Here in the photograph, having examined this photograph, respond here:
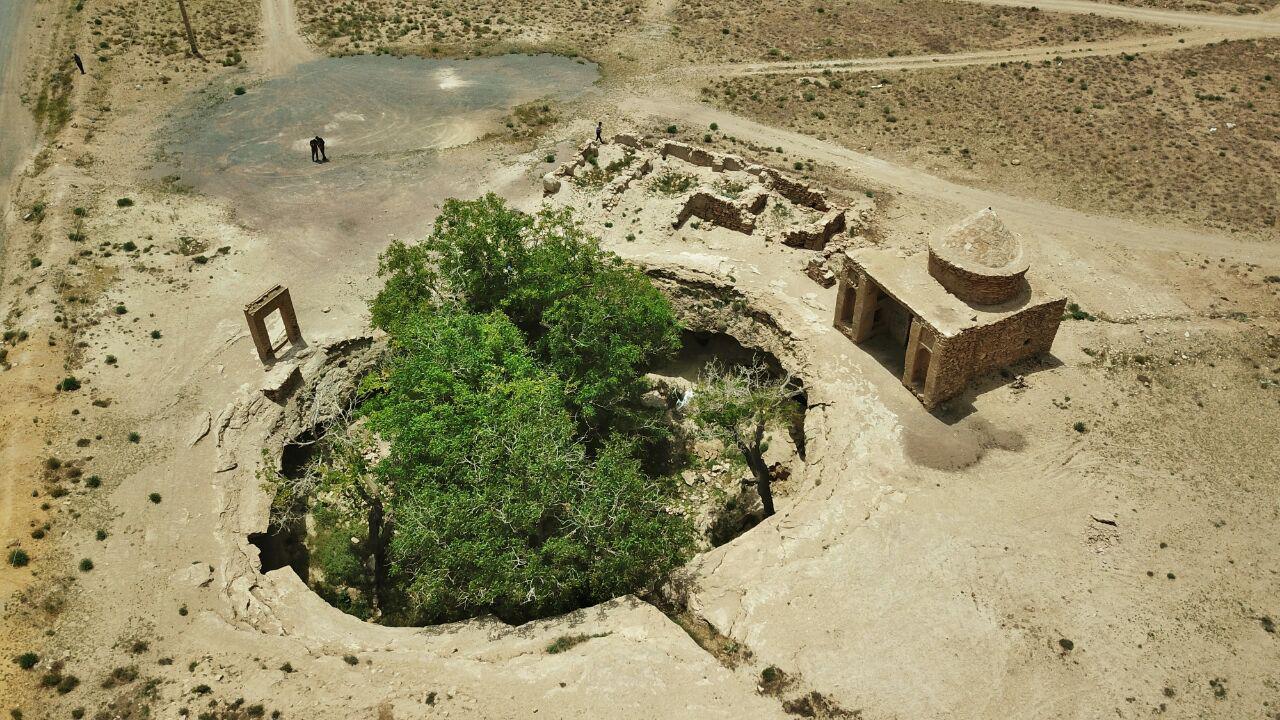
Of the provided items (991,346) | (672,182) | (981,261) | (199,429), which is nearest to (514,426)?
(199,429)

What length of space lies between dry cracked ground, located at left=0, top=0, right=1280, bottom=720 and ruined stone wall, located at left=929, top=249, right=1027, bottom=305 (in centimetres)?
351

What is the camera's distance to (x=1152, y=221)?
45.5 meters

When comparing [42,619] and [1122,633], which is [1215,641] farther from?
[42,619]

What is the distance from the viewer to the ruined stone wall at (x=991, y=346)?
3145cm

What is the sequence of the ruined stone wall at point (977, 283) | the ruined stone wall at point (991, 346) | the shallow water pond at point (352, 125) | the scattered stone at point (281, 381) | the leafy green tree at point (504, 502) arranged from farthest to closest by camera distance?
the shallow water pond at point (352, 125) < the scattered stone at point (281, 381) < the ruined stone wall at point (977, 283) < the ruined stone wall at point (991, 346) < the leafy green tree at point (504, 502)

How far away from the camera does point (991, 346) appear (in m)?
32.9

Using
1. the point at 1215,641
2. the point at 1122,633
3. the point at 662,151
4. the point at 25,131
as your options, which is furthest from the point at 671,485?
the point at 25,131

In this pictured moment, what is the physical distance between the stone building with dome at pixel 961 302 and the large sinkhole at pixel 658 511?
197 inches

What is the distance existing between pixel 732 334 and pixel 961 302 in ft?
34.0

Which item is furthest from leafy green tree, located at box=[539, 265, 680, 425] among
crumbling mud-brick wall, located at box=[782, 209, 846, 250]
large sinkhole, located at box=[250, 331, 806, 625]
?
crumbling mud-brick wall, located at box=[782, 209, 846, 250]

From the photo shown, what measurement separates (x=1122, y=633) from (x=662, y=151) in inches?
1442

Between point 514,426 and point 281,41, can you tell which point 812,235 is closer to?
point 514,426

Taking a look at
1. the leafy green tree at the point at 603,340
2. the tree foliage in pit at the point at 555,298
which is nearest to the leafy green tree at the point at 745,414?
the leafy green tree at the point at 603,340

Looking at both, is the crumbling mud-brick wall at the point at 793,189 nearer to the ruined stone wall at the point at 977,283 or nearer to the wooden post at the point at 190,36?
the ruined stone wall at the point at 977,283
